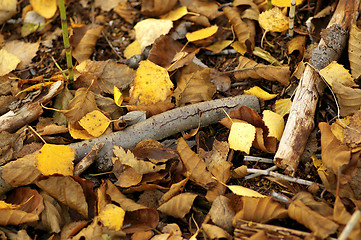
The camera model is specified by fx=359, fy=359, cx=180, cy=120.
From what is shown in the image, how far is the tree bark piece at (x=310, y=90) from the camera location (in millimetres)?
1915

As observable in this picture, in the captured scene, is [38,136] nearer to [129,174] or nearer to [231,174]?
[129,174]

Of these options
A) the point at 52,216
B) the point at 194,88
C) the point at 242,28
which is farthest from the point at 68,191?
the point at 242,28

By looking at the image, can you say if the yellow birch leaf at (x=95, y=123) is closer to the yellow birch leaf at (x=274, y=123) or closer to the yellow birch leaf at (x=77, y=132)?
the yellow birch leaf at (x=77, y=132)

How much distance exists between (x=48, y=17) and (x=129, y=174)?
5.52 ft

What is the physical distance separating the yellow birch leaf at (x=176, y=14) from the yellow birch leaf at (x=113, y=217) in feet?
5.10

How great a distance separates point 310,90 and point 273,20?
66 centimetres

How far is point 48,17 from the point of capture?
2916mm

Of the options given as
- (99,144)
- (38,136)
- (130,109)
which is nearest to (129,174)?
(99,144)

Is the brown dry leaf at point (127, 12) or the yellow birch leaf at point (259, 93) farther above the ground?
the brown dry leaf at point (127, 12)

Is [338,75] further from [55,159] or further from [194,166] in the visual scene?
[55,159]

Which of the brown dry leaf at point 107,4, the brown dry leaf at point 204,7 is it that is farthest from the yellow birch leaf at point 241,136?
the brown dry leaf at point 107,4

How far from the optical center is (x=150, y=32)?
264cm

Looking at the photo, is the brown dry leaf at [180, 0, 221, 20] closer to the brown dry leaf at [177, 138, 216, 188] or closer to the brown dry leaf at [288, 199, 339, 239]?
the brown dry leaf at [177, 138, 216, 188]

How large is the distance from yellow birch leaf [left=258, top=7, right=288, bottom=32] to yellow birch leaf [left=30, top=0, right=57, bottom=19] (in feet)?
5.49
